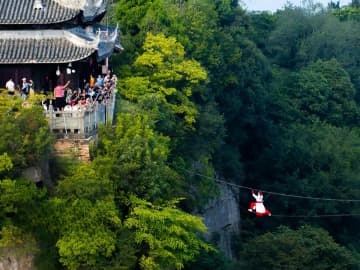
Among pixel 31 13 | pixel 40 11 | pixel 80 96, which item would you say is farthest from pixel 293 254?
pixel 31 13

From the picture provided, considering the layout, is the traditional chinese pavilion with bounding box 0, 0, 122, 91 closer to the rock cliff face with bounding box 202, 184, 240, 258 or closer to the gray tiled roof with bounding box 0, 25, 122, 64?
the gray tiled roof with bounding box 0, 25, 122, 64

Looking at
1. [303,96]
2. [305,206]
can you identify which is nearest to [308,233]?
[305,206]

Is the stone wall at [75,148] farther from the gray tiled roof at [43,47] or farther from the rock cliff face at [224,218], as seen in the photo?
the rock cliff face at [224,218]

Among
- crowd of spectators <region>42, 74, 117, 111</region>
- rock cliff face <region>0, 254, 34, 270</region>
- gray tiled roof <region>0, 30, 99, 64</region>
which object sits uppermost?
gray tiled roof <region>0, 30, 99, 64</region>

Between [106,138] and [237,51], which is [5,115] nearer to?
[106,138]

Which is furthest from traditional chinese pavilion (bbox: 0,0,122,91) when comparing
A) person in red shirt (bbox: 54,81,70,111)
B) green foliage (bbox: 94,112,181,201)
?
green foliage (bbox: 94,112,181,201)

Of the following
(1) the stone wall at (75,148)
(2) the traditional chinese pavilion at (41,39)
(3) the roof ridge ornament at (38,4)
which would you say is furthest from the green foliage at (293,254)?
(3) the roof ridge ornament at (38,4)
